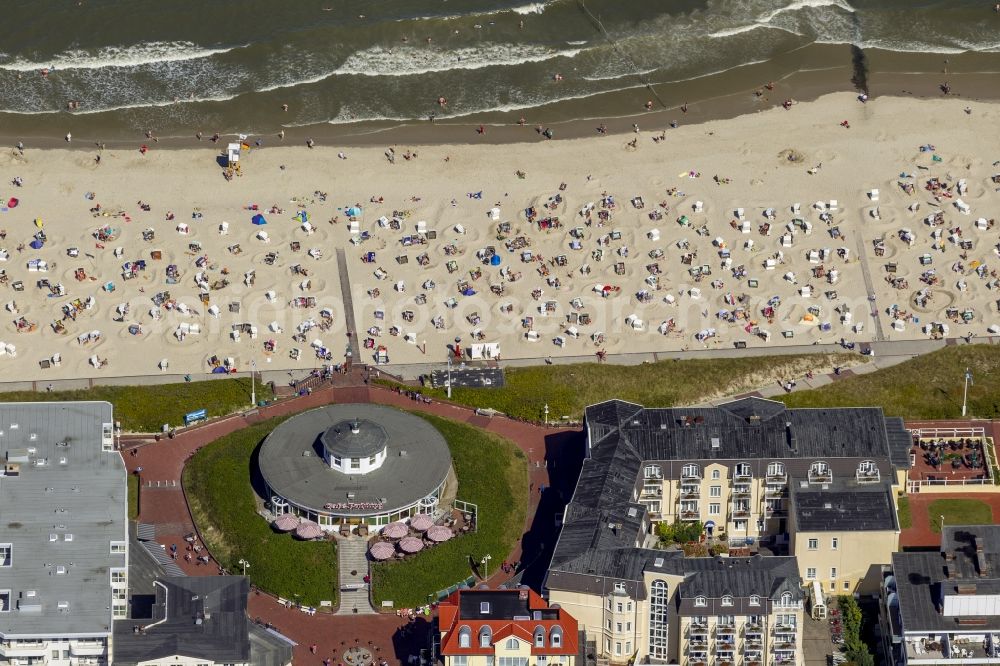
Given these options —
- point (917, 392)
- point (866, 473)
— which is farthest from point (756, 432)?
point (917, 392)

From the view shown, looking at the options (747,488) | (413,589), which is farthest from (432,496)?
(747,488)

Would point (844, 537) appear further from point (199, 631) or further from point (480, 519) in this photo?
point (199, 631)

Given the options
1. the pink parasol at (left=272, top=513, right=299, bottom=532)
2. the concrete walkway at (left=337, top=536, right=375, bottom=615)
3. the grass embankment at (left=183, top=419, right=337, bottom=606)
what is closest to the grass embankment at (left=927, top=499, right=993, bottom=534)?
the concrete walkway at (left=337, top=536, right=375, bottom=615)

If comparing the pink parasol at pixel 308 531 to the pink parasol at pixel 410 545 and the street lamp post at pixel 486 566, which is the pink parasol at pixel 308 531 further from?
the street lamp post at pixel 486 566

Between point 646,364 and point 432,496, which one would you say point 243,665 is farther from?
point 646,364

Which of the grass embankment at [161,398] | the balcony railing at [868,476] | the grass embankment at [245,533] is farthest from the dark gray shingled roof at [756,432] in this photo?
the grass embankment at [161,398]

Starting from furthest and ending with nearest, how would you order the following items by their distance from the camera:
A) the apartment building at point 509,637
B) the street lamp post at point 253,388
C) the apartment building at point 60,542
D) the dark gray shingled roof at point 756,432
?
the street lamp post at point 253,388 < the dark gray shingled roof at point 756,432 < the apartment building at point 60,542 < the apartment building at point 509,637

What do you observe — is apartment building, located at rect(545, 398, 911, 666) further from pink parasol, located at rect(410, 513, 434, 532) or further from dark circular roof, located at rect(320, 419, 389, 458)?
dark circular roof, located at rect(320, 419, 389, 458)
